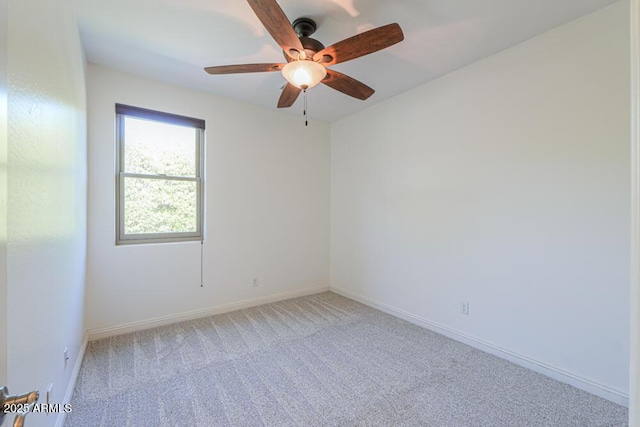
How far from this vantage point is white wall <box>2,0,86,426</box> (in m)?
0.98

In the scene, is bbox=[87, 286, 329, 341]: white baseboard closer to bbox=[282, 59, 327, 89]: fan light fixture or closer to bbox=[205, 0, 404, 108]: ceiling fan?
bbox=[205, 0, 404, 108]: ceiling fan

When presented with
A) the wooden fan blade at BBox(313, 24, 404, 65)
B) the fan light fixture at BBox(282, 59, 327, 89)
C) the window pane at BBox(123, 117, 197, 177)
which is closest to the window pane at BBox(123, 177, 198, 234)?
the window pane at BBox(123, 117, 197, 177)

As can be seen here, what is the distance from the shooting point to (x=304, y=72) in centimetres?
194

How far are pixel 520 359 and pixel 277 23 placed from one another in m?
3.11

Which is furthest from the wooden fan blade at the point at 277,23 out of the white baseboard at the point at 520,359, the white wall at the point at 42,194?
the white baseboard at the point at 520,359

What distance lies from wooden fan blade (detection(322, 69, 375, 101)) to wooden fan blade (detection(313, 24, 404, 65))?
0.62ft

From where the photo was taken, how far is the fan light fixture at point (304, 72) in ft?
6.25

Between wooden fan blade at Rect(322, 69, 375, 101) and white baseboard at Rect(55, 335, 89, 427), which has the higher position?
wooden fan blade at Rect(322, 69, 375, 101)

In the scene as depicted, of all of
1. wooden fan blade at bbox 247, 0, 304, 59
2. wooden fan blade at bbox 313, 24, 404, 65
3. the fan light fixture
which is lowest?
the fan light fixture

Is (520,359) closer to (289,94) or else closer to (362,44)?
(362,44)

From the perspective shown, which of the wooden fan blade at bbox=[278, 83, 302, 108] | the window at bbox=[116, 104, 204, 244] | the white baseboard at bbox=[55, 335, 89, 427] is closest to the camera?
the white baseboard at bbox=[55, 335, 89, 427]

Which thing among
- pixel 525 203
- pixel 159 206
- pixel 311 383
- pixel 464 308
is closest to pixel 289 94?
pixel 159 206

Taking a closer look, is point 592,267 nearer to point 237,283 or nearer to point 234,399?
point 234,399

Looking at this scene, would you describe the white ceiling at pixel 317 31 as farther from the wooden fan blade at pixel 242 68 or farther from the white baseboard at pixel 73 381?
the white baseboard at pixel 73 381
